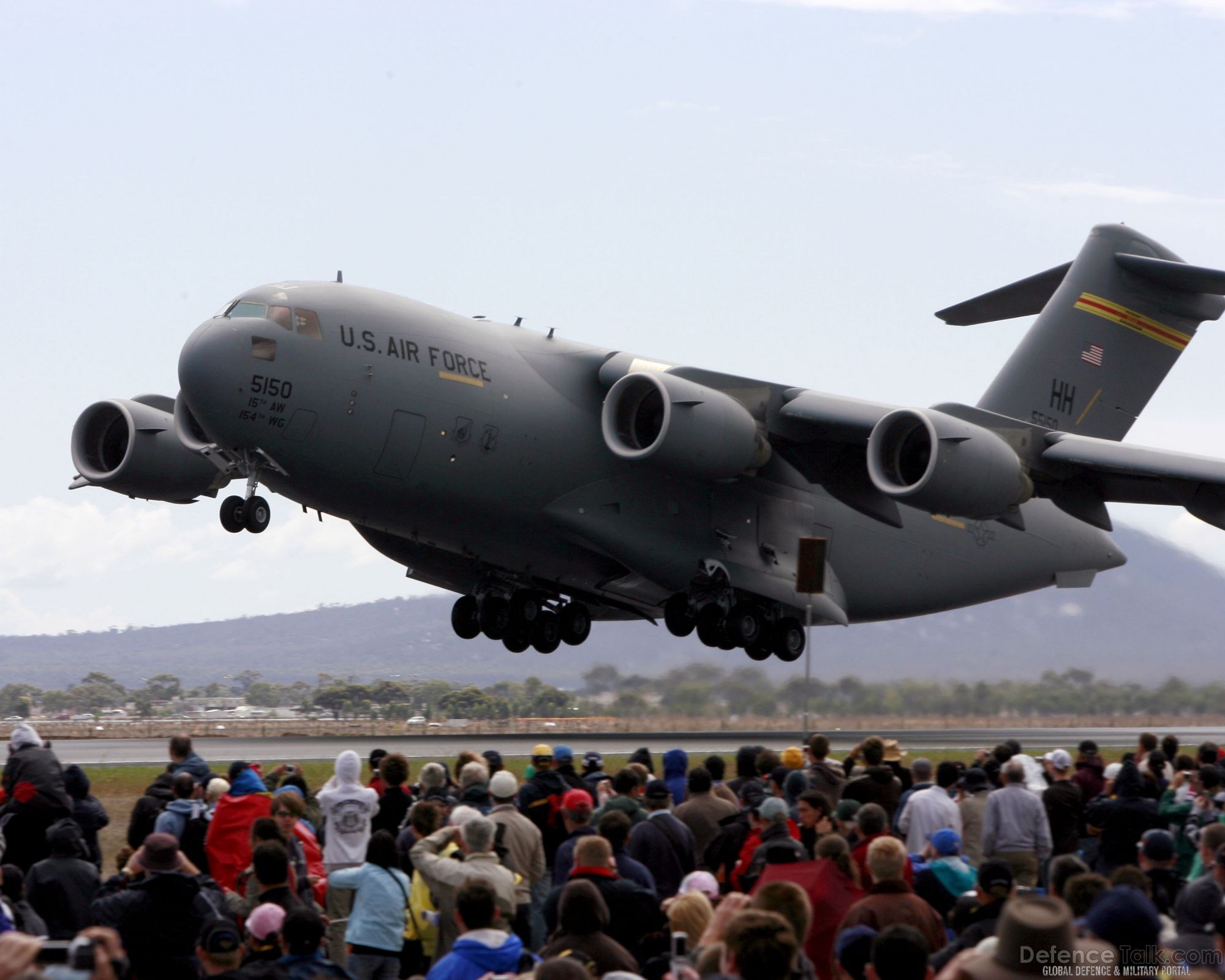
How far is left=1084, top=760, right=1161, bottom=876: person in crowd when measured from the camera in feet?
29.2

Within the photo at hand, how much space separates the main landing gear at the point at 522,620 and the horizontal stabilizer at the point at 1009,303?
816cm

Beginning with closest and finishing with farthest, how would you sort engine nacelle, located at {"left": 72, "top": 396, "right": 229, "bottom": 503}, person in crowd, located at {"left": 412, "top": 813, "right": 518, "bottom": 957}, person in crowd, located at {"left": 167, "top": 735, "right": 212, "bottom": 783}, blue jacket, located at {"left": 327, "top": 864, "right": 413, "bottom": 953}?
person in crowd, located at {"left": 412, "top": 813, "right": 518, "bottom": 957} → blue jacket, located at {"left": 327, "top": 864, "right": 413, "bottom": 953} → person in crowd, located at {"left": 167, "top": 735, "right": 212, "bottom": 783} → engine nacelle, located at {"left": 72, "top": 396, "right": 229, "bottom": 503}

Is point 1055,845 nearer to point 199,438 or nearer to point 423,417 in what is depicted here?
point 423,417

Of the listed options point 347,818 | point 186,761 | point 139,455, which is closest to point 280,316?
point 139,455

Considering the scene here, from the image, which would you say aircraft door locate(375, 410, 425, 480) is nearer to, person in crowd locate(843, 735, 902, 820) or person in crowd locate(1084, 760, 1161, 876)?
person in crowd locate(843, 735, 902, 820)

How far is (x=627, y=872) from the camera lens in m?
7.05

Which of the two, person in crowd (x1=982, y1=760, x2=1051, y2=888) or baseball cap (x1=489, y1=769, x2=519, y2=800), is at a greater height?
baseball cap (x1=489, y1=769, x2=519, y2=800)

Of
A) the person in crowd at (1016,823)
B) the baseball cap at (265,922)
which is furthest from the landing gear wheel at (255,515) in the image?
the baseball cap at (265,922)

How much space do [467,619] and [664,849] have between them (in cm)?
1521

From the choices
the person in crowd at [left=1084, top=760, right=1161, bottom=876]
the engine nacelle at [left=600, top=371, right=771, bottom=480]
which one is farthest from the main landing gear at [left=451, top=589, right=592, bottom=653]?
the person in crowd at [left=1084, top=760, right=1161, bottom=876]

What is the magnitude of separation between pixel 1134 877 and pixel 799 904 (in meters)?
1.81

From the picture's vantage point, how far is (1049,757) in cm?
1097

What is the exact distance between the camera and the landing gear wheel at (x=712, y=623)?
21.2m

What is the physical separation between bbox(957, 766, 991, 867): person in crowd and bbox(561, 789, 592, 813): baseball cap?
2.52 meters
